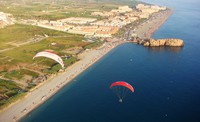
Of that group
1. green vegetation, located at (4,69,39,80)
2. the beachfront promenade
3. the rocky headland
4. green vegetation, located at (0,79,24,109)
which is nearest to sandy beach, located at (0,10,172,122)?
the beachfront promenade

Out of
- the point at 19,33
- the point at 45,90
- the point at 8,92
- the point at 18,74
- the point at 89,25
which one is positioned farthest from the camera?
the point at 89,25

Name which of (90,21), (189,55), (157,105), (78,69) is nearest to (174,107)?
(157,105)

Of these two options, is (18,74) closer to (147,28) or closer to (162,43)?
(162,43)

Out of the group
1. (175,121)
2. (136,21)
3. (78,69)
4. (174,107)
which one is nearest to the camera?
(175,121)

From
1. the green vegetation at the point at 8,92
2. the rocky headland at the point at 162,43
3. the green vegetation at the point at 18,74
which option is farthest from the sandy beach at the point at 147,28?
the green vegetation at the point at 8,92

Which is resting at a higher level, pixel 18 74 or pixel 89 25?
pixel 89 25

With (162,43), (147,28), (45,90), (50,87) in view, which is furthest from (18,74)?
(147,28)

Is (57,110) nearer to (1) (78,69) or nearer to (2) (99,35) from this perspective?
(1) (78,69)

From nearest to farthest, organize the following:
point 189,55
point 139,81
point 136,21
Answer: point 139,81 < point 189,55 < point 136,21
